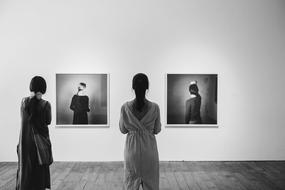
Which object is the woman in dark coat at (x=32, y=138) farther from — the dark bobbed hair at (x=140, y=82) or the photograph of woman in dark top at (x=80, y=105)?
the photograph of woman in dark top at (x=80, y=105)

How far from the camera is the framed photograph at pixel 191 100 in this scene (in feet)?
36.6

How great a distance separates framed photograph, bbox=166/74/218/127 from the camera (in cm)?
1114

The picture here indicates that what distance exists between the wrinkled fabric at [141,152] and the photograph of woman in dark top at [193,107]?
5570mm

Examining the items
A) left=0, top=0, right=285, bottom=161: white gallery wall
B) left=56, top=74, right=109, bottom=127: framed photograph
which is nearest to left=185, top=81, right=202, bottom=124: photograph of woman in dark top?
left=0, top=0, right=285, bottom=161: white gallery wall

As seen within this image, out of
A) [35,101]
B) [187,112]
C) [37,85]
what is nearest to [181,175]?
[187,112]

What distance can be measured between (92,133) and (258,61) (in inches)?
224

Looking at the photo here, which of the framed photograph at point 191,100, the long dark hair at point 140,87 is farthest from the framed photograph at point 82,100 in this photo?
the long dark hair at point 140,87

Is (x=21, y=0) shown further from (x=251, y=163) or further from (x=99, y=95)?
(x=251, y=163)

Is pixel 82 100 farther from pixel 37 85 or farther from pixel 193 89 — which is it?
pixel 37 85

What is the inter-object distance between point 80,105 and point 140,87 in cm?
590

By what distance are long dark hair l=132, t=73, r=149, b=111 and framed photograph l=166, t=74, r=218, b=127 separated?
220 inches

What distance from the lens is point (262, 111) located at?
37.3ft

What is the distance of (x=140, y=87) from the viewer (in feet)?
18.1

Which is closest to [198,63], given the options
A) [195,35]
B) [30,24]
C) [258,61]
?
[195,35]
